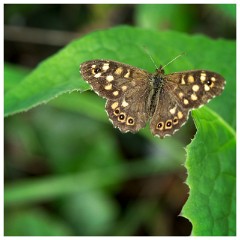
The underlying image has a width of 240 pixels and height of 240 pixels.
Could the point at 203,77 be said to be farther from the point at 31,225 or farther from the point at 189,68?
the point at 31,225

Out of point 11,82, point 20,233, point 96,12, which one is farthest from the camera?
point 96,12

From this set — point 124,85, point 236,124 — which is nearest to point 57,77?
point 124,85

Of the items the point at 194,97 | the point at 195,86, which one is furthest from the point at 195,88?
the point at 194,97

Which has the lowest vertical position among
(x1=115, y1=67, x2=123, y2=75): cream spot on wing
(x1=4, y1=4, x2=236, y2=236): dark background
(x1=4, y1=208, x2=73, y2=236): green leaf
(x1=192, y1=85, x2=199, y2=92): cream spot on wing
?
(x1=4, y1=208, x2=73, y2=236): green leaf

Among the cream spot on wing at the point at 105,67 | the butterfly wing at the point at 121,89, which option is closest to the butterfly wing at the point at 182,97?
the butterfly wing at the point at 121,89

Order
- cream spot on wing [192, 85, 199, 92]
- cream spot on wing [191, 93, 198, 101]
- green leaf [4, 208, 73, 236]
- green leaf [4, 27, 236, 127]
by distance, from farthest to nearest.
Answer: green leaf [4, 208, 73, 236], green leaf [4, 27, 236, 127], cream spot on wing [192, 85, 199, 92], cream spot on wing [191, 93, 198, 101]

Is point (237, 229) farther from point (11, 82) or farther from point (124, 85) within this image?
point (11, 82)

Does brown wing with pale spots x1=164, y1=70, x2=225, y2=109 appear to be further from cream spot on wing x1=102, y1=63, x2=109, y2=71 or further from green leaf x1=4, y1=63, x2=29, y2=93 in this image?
green leaf x1=4, y1=63, x2=29, y2=93

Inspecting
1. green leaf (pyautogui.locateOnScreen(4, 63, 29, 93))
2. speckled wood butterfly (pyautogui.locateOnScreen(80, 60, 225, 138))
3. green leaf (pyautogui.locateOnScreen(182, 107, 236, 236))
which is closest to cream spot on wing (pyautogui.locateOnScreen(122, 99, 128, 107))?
speckled wood butterfly (pyautogui.locateOnScreen(80, 60, 225, 138))
